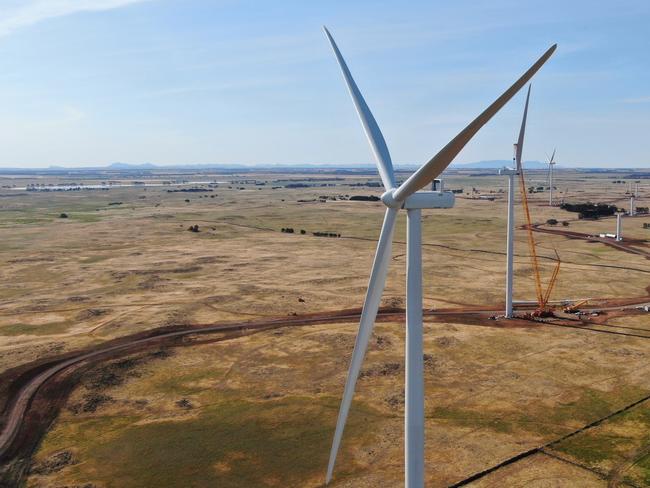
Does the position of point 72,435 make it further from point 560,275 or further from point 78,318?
point 560,275

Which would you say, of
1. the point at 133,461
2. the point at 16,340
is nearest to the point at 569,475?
the point at 133,461

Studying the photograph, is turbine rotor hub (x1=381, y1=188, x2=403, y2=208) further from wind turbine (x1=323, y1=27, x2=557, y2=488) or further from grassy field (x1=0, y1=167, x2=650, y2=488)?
grassy field (x1=0, y1=167, x2=650, y2=488)

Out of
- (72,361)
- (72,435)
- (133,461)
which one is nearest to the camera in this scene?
(133,461)

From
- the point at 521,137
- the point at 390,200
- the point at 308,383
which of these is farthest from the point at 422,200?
the point at 521,137

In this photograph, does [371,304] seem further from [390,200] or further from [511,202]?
[511,202]

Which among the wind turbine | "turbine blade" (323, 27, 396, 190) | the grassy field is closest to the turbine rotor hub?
the wind turbine

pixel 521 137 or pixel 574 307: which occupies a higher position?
pixel 521 137
